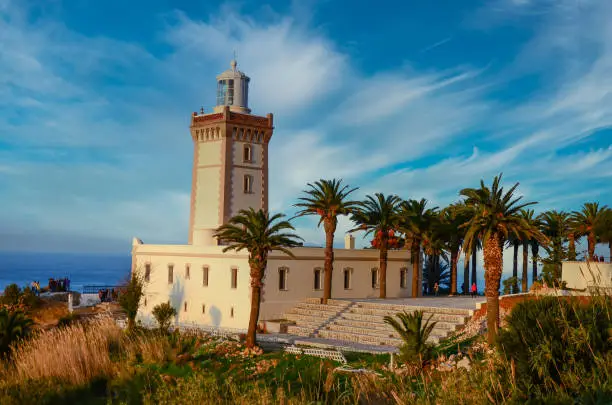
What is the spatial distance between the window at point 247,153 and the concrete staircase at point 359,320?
1252 cm

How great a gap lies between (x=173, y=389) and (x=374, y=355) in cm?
1398

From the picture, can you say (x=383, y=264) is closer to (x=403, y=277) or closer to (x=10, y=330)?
(x=403, y=277)

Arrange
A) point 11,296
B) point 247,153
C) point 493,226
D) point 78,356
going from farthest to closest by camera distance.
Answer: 1. point 247,153
2. point 11,296
3. point 493,226
4. point 78,356

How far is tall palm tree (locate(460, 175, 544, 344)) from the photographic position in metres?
23.0

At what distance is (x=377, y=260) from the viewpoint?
127 feet

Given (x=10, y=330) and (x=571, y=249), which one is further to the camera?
(x=571, y=249)

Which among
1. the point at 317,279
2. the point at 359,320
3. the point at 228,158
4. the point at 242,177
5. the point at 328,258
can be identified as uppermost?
the point at 228,158

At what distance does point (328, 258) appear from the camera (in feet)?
114

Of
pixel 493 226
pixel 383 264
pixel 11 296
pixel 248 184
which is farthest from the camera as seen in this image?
pixel 248 184

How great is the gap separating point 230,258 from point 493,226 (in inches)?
655

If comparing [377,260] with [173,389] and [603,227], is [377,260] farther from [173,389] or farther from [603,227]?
[173,389]

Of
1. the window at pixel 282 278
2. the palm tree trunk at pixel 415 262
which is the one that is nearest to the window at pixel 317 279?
the window at pixel 282 278

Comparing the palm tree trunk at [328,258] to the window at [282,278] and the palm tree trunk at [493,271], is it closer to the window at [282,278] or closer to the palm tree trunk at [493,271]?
the window at [282,278]

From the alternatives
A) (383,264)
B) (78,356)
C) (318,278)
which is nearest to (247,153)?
(318,278)
